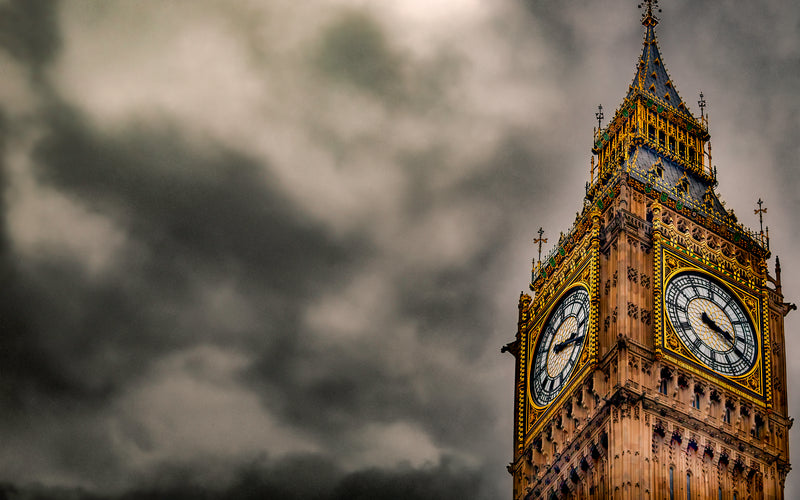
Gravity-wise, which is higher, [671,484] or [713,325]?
[713,325]

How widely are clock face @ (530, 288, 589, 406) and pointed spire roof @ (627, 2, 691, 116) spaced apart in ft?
65.4

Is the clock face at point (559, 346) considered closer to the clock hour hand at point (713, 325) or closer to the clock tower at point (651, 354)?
the clock tower at point (651, 354)

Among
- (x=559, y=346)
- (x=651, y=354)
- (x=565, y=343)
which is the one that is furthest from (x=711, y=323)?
(x=559, y=346)

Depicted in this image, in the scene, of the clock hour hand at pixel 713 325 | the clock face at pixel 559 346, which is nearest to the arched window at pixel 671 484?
the clock face at pixel 559 346

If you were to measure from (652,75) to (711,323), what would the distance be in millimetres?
25307

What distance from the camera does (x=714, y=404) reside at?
79812 millimetres

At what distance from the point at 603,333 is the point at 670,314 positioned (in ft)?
12.6

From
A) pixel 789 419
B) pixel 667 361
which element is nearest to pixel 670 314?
pixel 667 361

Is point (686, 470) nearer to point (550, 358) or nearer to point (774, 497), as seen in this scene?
point (774, 497)

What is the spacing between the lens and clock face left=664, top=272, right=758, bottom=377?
81188 millimetres

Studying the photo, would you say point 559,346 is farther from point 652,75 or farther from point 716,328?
point 652,75

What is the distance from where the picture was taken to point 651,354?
79.2 meters

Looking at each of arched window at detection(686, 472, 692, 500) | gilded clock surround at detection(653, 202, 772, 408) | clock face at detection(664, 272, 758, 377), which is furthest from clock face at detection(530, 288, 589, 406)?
arched window at detection(686, 472, 692, 500)

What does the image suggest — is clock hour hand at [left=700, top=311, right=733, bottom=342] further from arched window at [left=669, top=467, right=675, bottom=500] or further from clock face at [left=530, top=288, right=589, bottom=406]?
arched window at [left=669, top=467, right=675, bottom=500]
